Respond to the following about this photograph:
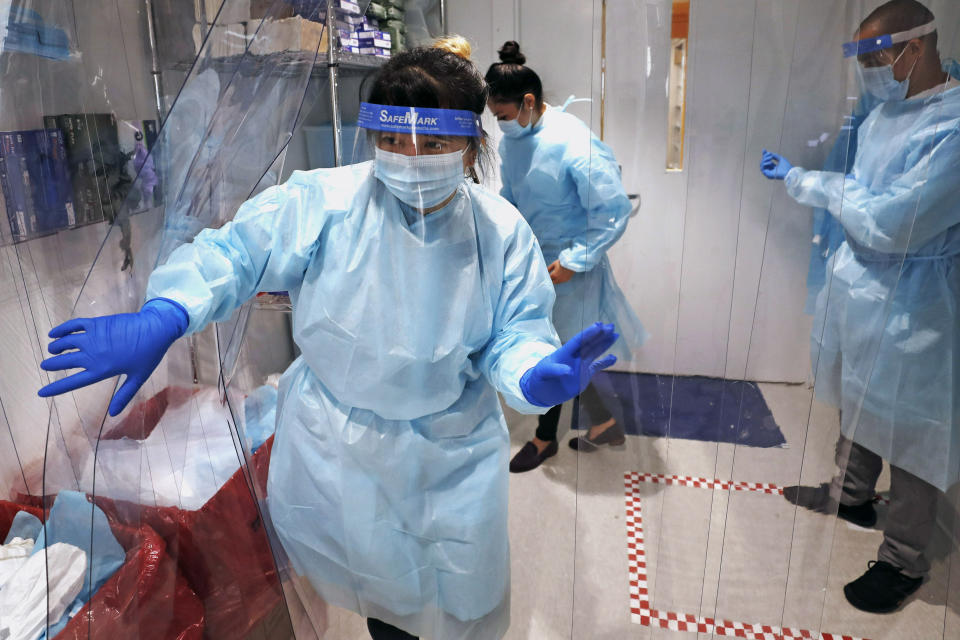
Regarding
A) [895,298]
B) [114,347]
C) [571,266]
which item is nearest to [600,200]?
[571,266]

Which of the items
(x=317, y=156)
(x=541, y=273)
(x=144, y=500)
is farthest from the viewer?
(x=317, y=156)

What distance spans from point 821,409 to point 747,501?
207 mm

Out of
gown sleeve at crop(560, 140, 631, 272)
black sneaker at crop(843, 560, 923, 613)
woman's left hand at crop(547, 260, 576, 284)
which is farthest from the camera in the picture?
woman's left hand at crop(547, 260, 576, 284)

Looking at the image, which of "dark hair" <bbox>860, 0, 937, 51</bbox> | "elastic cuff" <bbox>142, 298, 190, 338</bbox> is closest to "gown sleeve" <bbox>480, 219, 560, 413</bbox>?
"elastic cuff" <bbox>142, 298, 190, 338</bbox>

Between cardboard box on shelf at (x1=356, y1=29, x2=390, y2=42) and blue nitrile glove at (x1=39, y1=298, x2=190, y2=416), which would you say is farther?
cardboard box on shelf at (x1=356, y1=29, x2=390, y2=42)

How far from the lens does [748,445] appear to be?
108cm

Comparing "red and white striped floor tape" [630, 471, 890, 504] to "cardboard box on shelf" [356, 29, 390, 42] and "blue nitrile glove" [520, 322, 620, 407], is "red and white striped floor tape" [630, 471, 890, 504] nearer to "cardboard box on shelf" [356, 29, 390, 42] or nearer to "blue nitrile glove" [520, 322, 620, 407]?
"blue nitrile glove" [520, 322, 620, 407]

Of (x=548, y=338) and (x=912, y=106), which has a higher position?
(x=912, y=106)

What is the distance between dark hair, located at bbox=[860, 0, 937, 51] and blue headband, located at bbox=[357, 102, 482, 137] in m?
0.59

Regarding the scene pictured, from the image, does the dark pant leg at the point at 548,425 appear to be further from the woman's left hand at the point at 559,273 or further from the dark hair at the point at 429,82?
the dark hair at the point at 429,82

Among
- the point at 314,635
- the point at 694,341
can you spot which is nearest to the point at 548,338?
the point at 694,341

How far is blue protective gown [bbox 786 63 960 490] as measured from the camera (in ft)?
3.01

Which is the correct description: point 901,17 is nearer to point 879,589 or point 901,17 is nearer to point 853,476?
point 853,476

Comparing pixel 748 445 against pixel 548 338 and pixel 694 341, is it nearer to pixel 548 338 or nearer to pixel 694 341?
pixel 694 341
